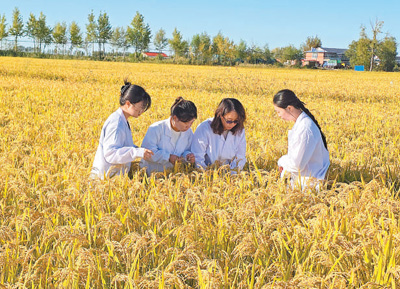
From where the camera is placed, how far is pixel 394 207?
2939 millimetres

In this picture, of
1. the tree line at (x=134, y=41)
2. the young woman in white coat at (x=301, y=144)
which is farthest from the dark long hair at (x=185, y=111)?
the tree line at (x=134, y=41)

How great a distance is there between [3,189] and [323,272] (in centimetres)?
260

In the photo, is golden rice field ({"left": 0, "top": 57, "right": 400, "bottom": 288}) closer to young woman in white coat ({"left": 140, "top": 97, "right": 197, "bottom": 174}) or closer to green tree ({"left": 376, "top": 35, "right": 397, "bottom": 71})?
young woman in white coat ({"left": 140, "top": 97, "right": 197, "bottom": 174})

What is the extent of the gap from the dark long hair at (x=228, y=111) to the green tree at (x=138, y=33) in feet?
228

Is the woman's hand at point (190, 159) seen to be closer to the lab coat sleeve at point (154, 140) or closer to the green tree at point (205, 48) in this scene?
the lab coat sleeve at point (154, 140)

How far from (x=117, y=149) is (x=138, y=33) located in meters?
70.3

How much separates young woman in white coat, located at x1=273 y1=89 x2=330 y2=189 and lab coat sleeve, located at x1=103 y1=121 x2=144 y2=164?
1462mm

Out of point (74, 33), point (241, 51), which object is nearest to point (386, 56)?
point (241, 51)

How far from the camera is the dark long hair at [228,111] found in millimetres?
4070

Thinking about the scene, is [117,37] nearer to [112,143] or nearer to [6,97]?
[6,97]

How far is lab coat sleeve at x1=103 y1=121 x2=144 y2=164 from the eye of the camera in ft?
12.0

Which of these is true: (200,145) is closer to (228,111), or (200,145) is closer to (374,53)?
(228,111)

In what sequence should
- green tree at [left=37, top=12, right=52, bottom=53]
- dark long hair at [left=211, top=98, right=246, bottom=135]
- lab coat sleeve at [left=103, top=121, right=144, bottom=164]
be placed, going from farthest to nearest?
green tree at [left=37, top=12, right=52, bottom=53] → dark long hair at [left=211, top=98, right=246, bottom=135] → lab coat sleeve at [left=103, top=121, right=144, bottom=164]

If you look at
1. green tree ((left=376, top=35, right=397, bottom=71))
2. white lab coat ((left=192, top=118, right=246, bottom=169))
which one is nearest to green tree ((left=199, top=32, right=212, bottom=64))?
green tree ((left=376, top=35, right=397, bottom=71))
